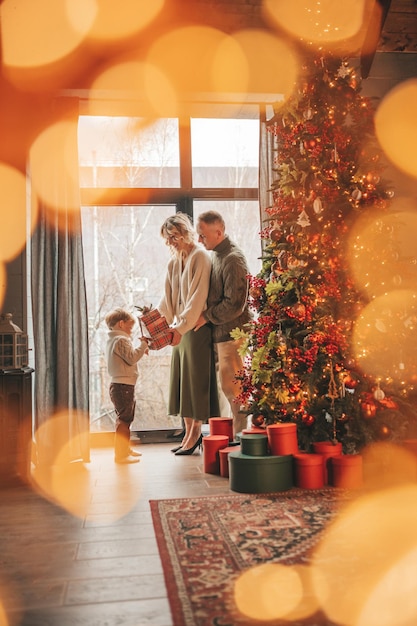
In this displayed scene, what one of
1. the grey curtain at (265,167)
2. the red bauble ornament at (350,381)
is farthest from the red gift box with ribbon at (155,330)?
the red bauble ornament at (350,381)

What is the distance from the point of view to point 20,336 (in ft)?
13.6

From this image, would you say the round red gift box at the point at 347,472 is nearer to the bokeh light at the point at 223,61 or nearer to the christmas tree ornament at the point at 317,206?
the christmas tree ornament at the point at 317,206

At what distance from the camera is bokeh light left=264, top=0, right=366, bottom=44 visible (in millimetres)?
4062

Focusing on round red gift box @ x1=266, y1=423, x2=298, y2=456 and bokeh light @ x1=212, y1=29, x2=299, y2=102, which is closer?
round red gift box @ x1=266, y1=423, x2=298, y2=456

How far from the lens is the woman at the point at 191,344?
14.7 feet

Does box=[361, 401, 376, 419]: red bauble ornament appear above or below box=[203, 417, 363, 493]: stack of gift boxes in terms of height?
above

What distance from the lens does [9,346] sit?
4035 millimetres

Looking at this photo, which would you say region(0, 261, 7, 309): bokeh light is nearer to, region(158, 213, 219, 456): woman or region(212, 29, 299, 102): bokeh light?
region(158, 213, 219, 456): woman

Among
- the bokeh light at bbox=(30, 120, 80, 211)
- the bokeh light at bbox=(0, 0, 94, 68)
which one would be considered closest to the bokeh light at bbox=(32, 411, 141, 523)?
the bokeh light at bbox=(30, 120, 80, 211)

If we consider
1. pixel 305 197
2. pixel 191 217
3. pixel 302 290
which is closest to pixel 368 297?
pixel 302 290

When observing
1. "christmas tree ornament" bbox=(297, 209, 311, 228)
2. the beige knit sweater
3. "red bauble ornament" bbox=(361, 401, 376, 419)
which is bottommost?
"red bauble ornament" bbox=(361, 401, 376, 419)

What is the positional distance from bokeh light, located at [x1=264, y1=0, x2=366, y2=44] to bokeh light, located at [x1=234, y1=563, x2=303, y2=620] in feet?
10.3

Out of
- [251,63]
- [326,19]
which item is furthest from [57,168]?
[326,19]

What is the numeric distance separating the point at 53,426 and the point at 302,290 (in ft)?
6.50
